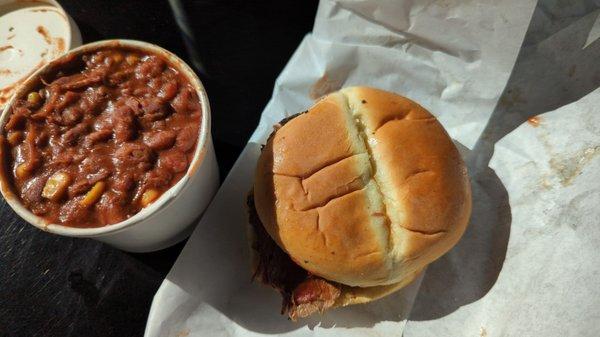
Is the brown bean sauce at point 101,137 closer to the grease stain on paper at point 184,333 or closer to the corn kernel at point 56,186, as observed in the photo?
the corn kernel at point 56,186

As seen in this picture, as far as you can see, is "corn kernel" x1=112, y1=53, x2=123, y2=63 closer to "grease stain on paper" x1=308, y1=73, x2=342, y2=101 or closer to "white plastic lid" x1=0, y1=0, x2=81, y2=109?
"white plastic lid" x1=0, y1=0, x2=81, y2=109

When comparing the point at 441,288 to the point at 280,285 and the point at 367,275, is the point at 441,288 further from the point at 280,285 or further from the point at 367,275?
the point at 280,285

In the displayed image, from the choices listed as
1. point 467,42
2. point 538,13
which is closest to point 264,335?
point 467,42

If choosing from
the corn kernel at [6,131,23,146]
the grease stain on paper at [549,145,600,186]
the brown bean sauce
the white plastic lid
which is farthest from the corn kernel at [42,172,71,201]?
the grease stain on paper at [549,145,600,186]

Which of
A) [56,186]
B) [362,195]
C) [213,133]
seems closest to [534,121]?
[362,195]

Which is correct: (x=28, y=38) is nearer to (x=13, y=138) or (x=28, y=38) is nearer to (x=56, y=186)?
(x=13, y=138)
